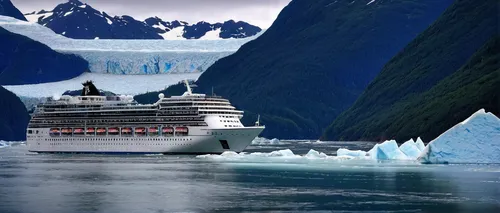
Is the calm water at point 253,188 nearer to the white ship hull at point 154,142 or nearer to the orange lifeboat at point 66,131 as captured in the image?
the white ship hull at point 154,142

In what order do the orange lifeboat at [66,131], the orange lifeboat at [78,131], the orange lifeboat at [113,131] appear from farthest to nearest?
the orange lifeboat at [66,131] < the orange lifeboat at [78,131] < the orange lifeboat at [113,131]

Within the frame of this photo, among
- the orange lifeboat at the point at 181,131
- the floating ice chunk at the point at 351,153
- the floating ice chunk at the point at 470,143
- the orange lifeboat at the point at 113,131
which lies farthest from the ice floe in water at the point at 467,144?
the orange lifeboat at the point at 113,131

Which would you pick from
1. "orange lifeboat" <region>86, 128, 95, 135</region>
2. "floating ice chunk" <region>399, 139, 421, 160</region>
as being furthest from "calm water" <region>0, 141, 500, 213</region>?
"orange lifeboat" <region>86, 128, 95, 135</region>

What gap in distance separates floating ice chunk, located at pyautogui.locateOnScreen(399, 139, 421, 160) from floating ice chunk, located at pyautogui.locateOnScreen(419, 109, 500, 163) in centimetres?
837

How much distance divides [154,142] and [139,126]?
10.5 ft

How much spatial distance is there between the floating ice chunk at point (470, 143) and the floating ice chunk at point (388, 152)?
733cm

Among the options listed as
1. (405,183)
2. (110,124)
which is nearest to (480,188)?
(405,183)

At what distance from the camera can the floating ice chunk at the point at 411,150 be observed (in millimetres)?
85000

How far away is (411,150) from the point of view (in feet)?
282

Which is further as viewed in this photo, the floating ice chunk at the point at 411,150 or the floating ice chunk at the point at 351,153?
the floating ice chunk at the point at 351,153

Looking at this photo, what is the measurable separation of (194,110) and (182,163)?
21.6m

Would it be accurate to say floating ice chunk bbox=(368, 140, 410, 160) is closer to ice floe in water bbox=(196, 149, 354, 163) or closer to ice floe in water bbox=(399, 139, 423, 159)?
ice floe in water bbox=(399, 139, 423, 159)

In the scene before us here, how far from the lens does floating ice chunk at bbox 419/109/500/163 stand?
70312 millimetres

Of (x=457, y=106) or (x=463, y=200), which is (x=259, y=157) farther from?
(x=457, y=106)
